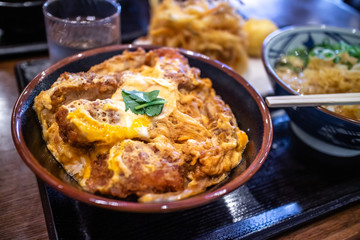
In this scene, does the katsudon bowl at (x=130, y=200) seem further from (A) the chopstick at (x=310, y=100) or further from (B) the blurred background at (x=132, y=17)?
(B) the blurred background at (x=132, y=17)

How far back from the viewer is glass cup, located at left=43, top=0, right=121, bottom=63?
2027 millimetres

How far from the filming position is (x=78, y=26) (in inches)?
79.3

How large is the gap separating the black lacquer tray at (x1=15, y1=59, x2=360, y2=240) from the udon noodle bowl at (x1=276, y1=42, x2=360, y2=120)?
0.40m

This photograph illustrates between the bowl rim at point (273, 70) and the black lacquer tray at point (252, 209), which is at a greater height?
the bowl rim at point (273, 70)

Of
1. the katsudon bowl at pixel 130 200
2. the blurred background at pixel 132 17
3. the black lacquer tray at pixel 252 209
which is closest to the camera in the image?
the katsudon bowl at pixel 130 200

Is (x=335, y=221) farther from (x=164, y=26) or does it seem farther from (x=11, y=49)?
(x=11, y=49)

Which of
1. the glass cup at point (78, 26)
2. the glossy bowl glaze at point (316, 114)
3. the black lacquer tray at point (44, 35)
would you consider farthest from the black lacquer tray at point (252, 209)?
the black lacquer tray at point (44, 35)

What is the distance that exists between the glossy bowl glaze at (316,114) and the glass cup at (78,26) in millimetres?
1167

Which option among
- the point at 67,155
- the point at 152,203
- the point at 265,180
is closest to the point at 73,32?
the point at 67,155

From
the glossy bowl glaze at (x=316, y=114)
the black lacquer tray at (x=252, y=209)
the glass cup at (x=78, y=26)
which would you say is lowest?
the black lacquer tray at (x=252, y=209)

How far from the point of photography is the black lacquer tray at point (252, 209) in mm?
1392

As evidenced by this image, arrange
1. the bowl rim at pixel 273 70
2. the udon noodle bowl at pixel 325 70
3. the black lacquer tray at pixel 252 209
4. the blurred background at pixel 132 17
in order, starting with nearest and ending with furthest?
1. the black lacquer tray at pixel 252 209
2. the bowl rim at pixel 273 70
3. the udon noodle bowl at pixel 325 70
4. the blurred background at pixel 132 17

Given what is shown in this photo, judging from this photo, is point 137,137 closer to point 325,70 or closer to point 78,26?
point 78,26

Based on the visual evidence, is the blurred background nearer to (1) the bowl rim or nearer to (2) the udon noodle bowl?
(1) the bowl rim
